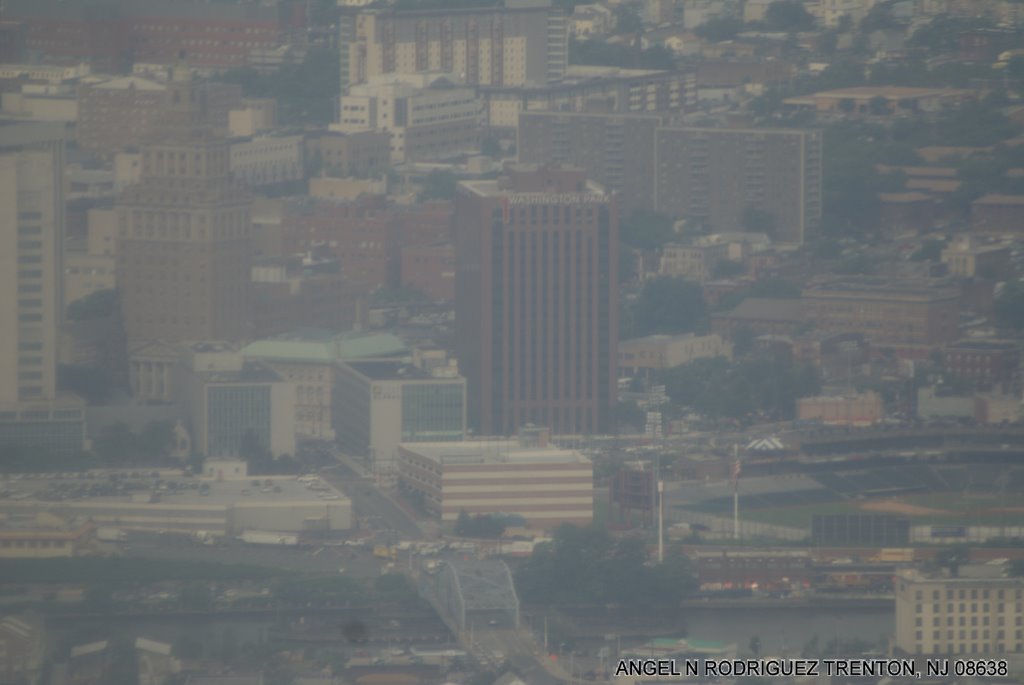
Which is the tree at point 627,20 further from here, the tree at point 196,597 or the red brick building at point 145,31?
the tree at point 196,597

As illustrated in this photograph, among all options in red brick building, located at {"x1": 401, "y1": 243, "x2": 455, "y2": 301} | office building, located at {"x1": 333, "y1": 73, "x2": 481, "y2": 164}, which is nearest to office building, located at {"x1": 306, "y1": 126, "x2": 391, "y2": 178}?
office building, located at {"x1": 333, "y1": 73, "x2": 481, "y2": 164}

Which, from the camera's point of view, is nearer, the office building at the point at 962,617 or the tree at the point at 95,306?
the office building at the point at 962,617

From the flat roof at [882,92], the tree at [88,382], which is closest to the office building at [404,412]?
the tree at [88,382]

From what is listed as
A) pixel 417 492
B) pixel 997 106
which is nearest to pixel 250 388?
pixel 417 492

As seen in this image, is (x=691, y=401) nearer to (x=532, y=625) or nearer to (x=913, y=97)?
(x=532, y=625)

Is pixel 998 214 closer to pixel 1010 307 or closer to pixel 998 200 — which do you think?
pixel 998 200

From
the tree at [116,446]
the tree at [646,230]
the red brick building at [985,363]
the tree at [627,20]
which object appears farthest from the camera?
the tree at [627,20]
